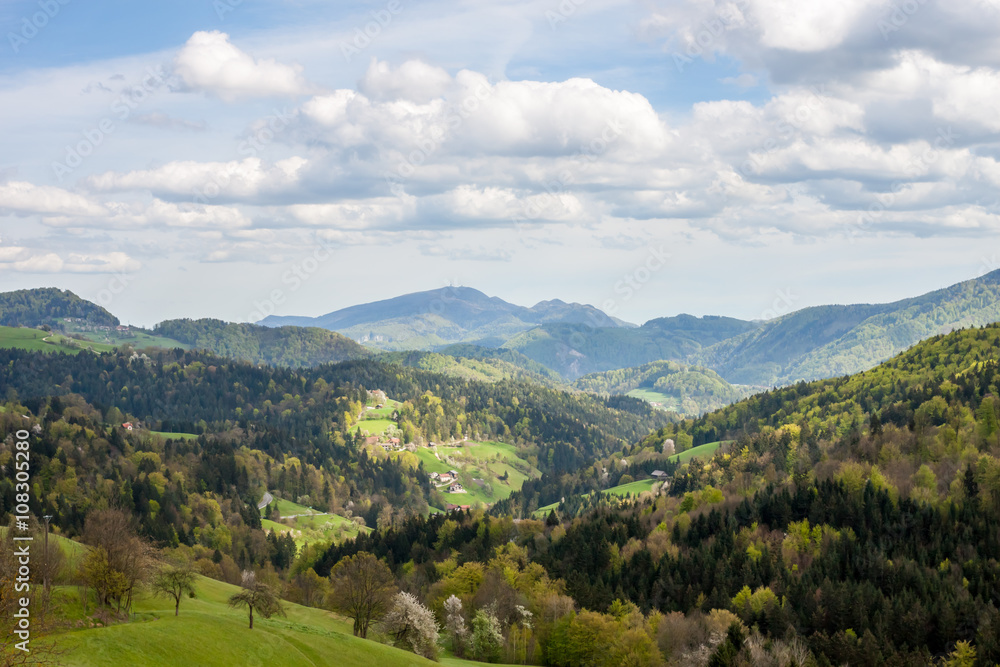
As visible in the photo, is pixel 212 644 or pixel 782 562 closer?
pixel 212 644

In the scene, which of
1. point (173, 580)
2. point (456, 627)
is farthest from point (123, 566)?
point (456, 627)

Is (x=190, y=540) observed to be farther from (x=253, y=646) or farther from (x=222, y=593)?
(x=253, y=646)

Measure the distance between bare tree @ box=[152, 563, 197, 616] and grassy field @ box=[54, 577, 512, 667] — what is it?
72.8 inches

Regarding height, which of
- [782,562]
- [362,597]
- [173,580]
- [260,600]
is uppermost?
[173,580]

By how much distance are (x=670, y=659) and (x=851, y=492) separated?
64373mm

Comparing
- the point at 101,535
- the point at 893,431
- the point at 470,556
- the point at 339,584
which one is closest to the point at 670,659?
the point at 339,584

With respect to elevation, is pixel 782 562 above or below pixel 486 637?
above

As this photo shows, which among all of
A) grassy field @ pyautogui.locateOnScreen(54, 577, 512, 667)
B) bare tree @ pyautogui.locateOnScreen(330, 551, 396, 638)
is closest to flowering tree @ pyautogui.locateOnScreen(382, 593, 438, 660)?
grassy field @ pyautogui.locateOnScreen(54, 577, 512, 667)

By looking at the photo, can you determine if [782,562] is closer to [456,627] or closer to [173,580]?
[456,627]

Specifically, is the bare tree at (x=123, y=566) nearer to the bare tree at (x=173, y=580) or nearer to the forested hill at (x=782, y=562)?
the bare tree at (x=173, y=580)

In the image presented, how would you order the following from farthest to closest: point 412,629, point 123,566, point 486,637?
point 486,637
point 412,629
point 123,566

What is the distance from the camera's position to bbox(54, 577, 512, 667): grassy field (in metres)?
60.7

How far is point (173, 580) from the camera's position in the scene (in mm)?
89000

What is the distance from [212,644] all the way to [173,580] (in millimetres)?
22111
